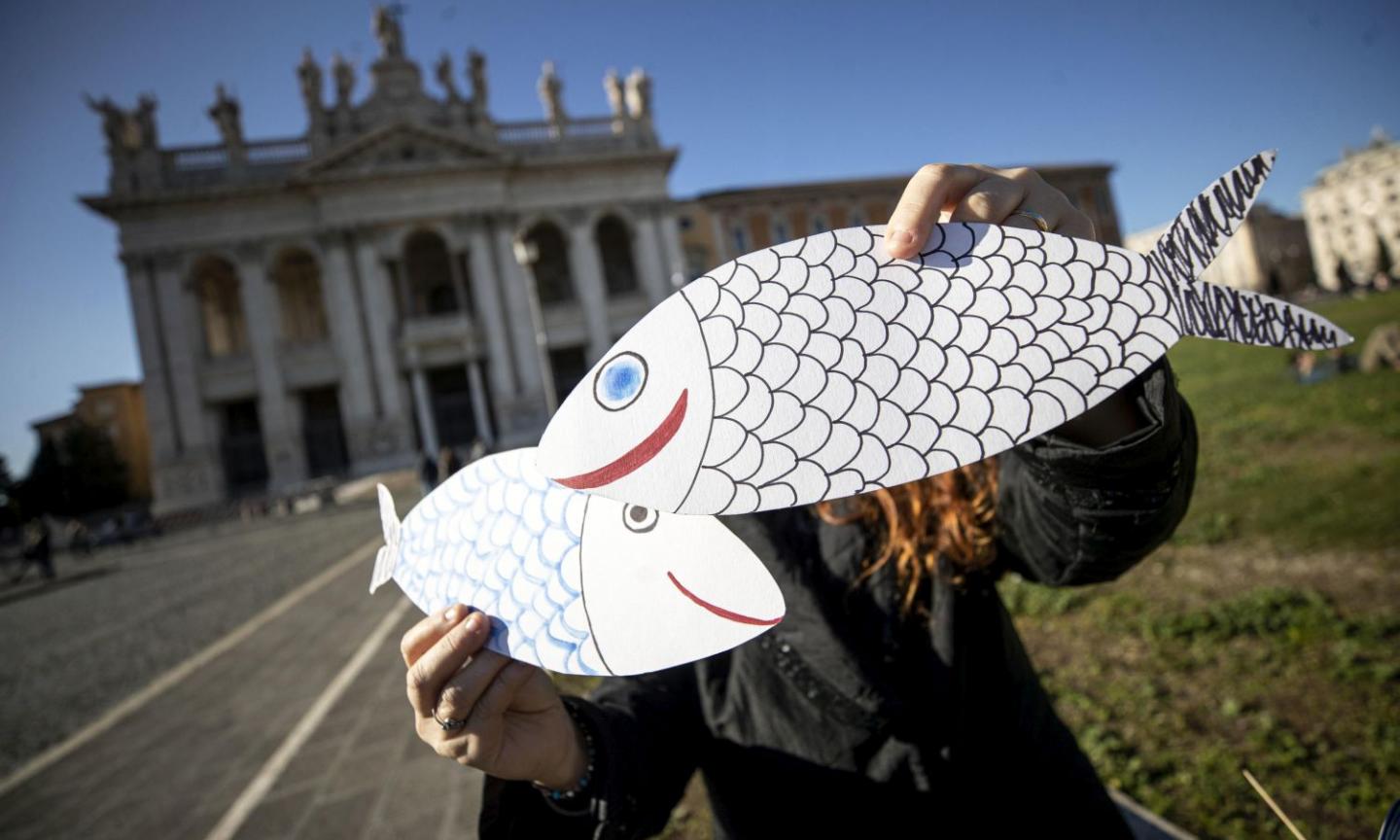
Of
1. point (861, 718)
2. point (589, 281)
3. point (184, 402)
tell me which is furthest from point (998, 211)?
point (184, 402)

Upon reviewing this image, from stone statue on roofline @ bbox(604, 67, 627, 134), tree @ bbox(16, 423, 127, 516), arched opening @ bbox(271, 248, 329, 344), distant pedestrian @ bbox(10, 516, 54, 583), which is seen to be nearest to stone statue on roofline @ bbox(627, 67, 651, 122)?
stone statue on roofline @ bbox(604, 67, 627, 134)

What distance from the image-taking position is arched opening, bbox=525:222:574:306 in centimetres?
2753

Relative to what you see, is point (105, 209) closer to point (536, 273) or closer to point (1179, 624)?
point (536, 273)

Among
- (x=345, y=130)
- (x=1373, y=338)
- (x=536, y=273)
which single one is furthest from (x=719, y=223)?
(x=1373, y=338)

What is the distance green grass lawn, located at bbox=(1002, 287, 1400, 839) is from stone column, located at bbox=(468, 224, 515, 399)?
22.3 meters

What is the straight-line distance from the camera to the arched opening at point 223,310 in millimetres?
26109

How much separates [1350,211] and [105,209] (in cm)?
7249

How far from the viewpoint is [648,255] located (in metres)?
26.5

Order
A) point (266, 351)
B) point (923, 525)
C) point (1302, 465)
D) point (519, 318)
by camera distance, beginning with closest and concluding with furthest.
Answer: point (923, 525), point (1302, 465), point (266, 351), point (519, 318)

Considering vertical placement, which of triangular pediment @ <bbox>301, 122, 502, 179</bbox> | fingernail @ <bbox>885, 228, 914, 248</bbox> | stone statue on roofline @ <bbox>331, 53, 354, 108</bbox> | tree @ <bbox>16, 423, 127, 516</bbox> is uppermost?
stone statue on roofline @ <bbox>331, 53, 354, 108</bbox>

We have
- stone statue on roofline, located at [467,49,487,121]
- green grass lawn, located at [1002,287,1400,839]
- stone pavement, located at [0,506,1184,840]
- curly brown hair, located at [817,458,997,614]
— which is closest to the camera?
curly brown hair, located at [817,458,997,614]

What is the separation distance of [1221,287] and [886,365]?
0.39 meters

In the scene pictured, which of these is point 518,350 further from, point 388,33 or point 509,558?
point 509,558

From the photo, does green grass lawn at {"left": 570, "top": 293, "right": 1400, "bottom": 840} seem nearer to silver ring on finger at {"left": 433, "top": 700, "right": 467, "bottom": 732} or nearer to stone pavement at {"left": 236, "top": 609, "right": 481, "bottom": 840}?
stone pavement at {"left": 236, "top": 609, "right": 481, "bottom": 840}
